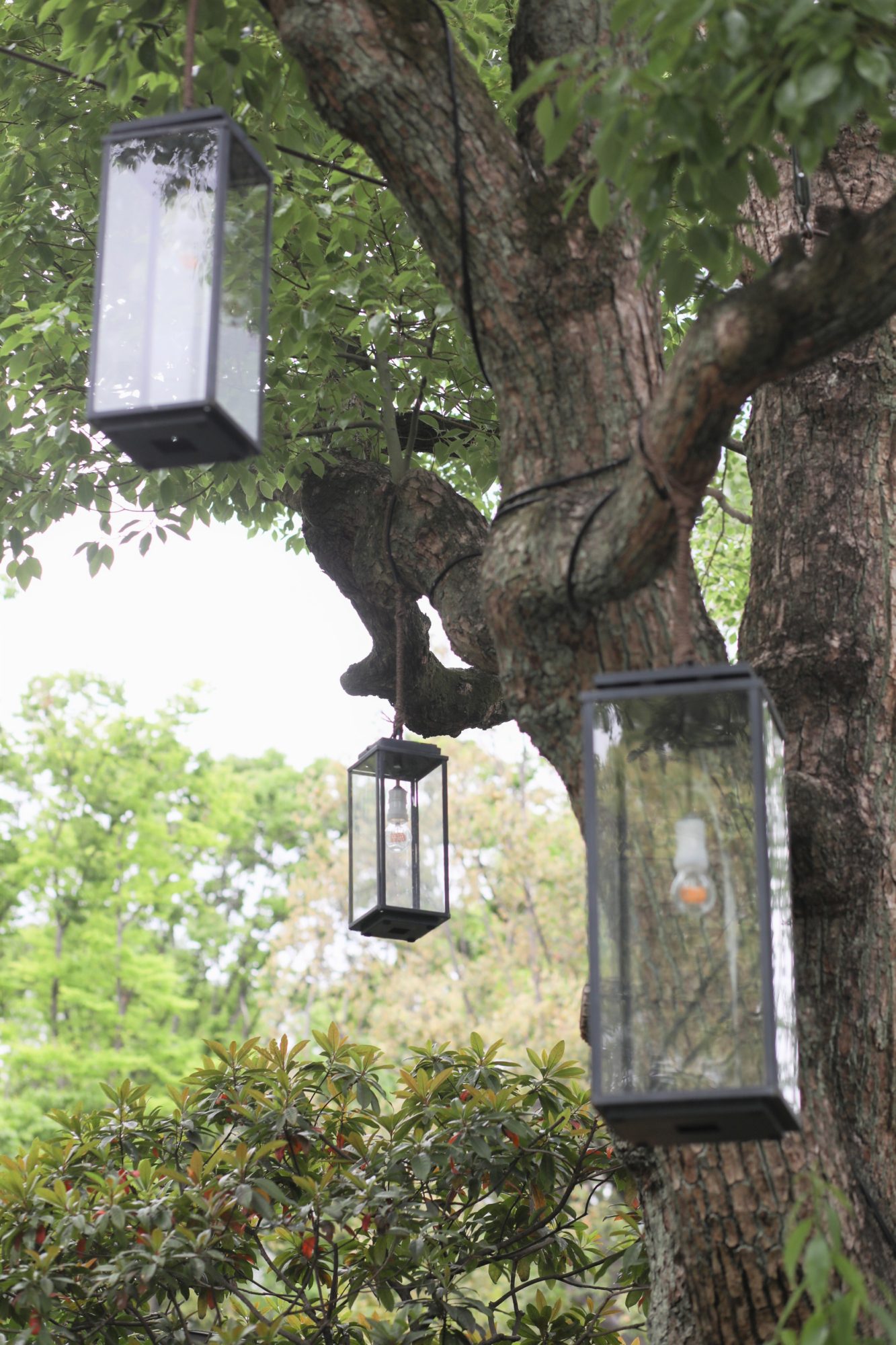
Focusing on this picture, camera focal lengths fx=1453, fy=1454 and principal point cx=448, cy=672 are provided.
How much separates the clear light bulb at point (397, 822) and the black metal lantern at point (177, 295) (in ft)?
6.65

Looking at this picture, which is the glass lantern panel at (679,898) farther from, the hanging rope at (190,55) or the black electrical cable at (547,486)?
the hanging rope at (190,55)

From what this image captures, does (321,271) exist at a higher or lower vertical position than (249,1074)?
higher

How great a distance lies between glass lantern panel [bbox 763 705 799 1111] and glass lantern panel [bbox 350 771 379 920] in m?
2.08

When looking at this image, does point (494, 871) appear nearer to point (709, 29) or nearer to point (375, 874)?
point (375, 874)

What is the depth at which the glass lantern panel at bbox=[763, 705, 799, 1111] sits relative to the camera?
8.97 ft

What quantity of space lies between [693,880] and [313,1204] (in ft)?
7.97

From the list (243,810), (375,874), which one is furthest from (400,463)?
(243,810)

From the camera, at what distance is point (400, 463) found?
19.4 feet

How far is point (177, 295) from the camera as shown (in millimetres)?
3150

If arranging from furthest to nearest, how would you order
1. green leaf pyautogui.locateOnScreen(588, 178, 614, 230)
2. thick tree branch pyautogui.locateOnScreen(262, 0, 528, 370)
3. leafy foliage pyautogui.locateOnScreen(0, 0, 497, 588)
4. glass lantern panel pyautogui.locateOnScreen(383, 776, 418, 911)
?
glass lantern panel pyautogui.locateOnScreen(383, 776, 418, 911), leafy foliage pyautogui.locateOnScreen(0, 0, 497, 588), thick tree branch pyautogui.locateOnScreen(262, 0, 528, 370), green leaf pyautogui.locateOnScreen(588, 178, 614, 230)

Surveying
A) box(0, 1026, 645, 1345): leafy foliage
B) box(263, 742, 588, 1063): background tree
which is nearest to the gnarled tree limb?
box(0, 1026, 645, 1345): leafy foliage

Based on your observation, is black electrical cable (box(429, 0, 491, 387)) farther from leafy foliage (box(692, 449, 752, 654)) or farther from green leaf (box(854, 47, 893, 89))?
leafy foliage (box(692, 449, 752, 654))

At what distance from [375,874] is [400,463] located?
1822mm

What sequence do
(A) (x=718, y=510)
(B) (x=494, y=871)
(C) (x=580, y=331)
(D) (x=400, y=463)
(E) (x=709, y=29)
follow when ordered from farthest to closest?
1. (B) (x=494, y=871)
2. (A) (x=718, y=510)
3. (D) (x=400, y=463)
4. (C) (x=580, y=331)
5. (E) (x=709, y=29)
